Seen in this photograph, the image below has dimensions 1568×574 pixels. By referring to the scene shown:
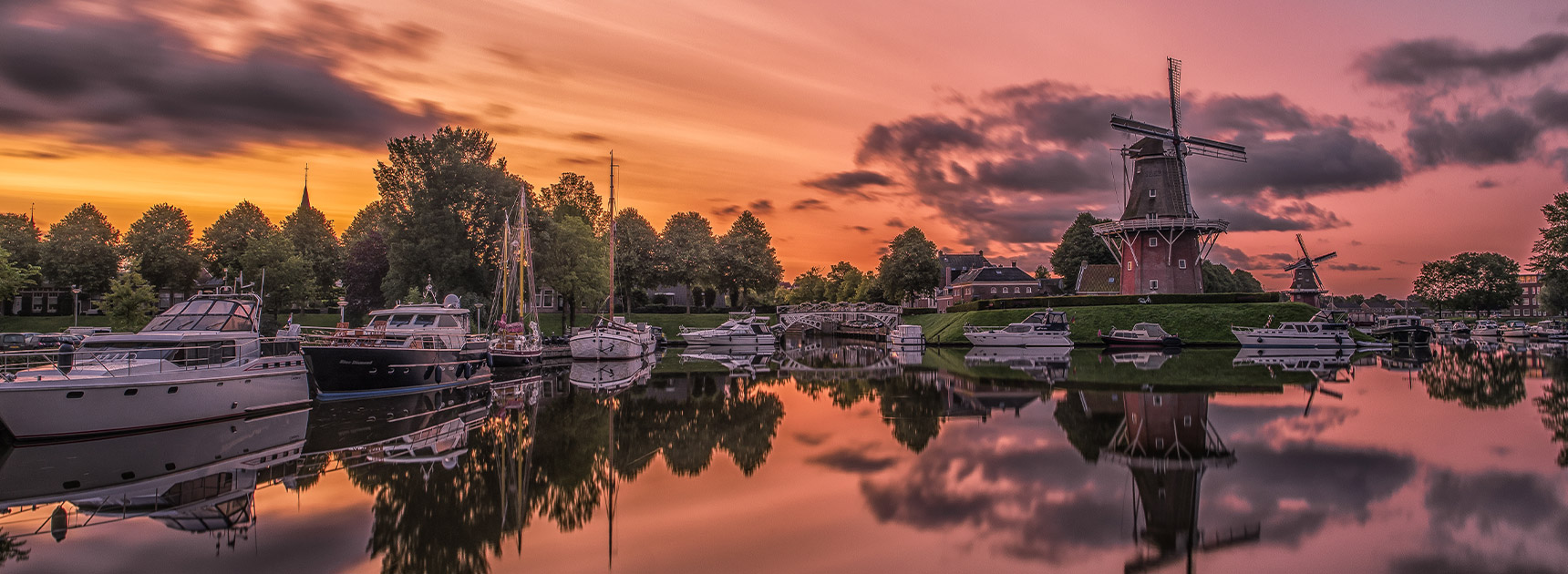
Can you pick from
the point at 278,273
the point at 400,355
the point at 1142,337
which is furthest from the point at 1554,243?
the point at 278,273

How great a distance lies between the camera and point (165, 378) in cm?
1806

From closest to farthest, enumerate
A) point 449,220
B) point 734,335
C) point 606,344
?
point 606,344
point 449,220
point 734,335

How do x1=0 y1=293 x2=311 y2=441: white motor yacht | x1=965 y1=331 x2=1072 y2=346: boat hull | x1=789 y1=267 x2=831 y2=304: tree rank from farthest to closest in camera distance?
x1=789 y1=267 x2=831 y2=304: tree → x1=965 y1=331 x2=1072 y2=346: boat hull → x1=0 y1=293 x2=311 y2=441: white motor yacht

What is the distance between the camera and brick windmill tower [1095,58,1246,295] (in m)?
60.1

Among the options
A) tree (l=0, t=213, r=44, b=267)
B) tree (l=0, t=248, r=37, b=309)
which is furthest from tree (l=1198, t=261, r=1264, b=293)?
tree (l=0, t=213, r=44, b=267)

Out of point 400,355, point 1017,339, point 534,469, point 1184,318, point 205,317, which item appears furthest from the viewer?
point 1184,318

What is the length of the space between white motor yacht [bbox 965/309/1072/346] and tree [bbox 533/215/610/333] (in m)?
30.4

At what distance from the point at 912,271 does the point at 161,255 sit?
243 ft

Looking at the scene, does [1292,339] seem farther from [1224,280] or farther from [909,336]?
[1224,280]

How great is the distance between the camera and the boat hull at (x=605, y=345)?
4309cm

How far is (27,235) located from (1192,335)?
322 ft

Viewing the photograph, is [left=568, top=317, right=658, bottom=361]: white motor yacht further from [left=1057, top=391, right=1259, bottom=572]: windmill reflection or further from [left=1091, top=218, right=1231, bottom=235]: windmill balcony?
[left=1091, top=218, right=1231, bottom=235]: windmill balcony

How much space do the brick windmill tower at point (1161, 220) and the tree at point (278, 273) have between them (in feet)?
230

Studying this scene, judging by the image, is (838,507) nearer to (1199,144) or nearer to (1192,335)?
(1192,335)
